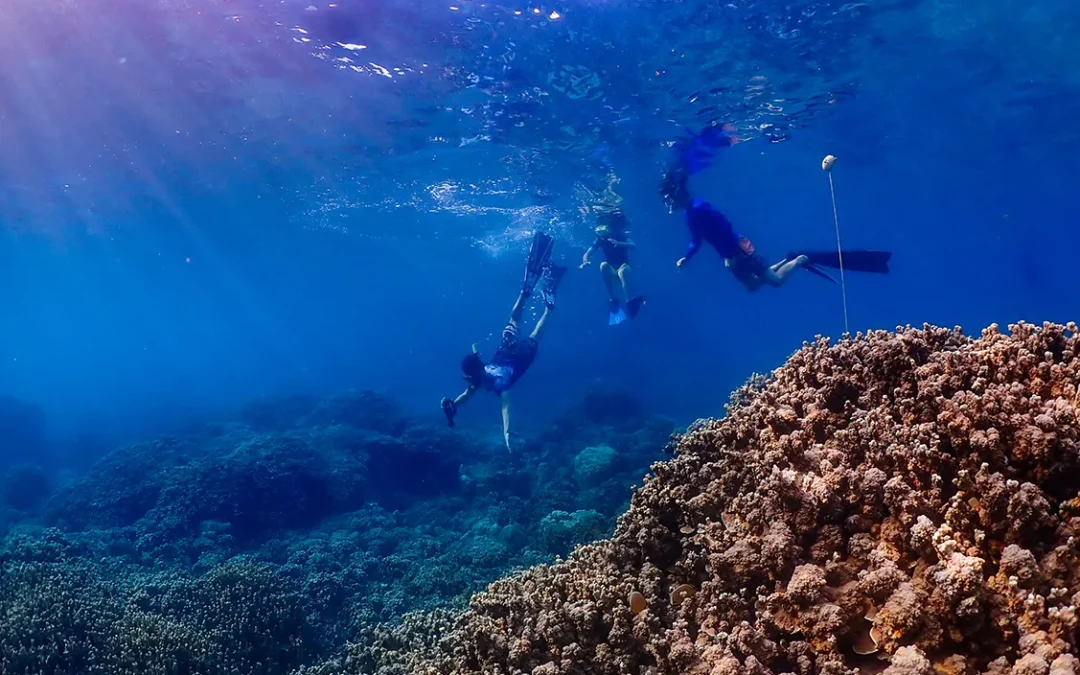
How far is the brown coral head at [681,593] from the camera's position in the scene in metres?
3.18

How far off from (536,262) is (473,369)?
6.22 metres

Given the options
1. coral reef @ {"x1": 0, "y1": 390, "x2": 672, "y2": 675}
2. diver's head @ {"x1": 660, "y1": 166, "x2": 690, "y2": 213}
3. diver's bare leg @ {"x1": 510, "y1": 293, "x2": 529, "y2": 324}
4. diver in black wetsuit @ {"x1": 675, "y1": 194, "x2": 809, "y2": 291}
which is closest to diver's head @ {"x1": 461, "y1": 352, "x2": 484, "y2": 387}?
diver's bare leg @ {"x1": 510, "y1": 293, "x2": 529, "y2": 324}

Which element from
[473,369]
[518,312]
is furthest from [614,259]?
[473,369]

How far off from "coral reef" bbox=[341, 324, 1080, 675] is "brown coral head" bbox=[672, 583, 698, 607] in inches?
0.5

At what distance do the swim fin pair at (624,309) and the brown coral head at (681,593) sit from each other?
455 inches

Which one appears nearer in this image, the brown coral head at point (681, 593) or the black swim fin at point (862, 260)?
the brown coral head at point (681, 593)

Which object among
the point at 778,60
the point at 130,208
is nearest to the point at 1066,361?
the point at 778,60

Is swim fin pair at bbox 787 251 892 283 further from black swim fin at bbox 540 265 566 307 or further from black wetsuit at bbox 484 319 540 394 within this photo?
black swim fin at bbox 540 265 566 307

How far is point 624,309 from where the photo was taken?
15438 millimetres

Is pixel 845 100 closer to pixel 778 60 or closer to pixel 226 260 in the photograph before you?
pixel 778 60

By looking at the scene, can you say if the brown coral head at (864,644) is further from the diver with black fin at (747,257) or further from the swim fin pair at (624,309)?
the swim fin pair at (624,309)

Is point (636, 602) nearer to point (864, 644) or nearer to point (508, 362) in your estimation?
point (864, 644)

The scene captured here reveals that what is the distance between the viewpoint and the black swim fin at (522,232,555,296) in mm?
18252

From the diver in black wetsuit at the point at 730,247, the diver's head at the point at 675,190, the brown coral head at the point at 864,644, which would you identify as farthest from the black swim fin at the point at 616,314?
the brown coral head at the point at 864,644
